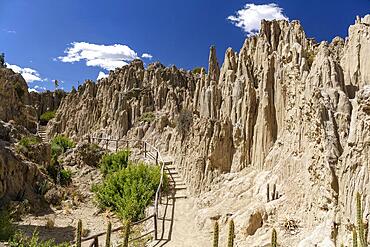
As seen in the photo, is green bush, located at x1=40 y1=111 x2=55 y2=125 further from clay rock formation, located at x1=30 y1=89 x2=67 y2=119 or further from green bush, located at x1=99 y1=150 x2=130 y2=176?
green bush, located at x1=99 y1=150 x2=130 y2=176

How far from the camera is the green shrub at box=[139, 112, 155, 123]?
41344 mm

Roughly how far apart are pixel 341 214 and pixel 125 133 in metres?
35.4

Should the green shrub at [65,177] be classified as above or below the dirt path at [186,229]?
above

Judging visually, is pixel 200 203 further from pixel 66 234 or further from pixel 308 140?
pixel 308 140

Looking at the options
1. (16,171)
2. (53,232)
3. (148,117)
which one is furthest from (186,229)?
(148,117)

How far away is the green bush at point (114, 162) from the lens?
26.9 m

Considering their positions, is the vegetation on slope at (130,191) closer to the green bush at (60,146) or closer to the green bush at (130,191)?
the green bush at (130,191)

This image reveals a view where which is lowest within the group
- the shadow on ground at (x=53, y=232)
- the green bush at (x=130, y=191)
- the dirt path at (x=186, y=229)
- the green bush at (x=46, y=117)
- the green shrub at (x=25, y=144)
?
the shadow on ground at (x=53, y=232)

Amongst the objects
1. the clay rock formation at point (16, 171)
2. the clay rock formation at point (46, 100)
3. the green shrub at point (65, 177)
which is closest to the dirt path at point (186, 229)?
the clay rock formation at point (16, 171)

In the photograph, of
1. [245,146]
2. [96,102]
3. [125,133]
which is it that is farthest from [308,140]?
[96,102]

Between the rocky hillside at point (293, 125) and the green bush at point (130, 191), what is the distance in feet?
7.42

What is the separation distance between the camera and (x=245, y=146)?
61.4ft

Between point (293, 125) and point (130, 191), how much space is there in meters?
9.64

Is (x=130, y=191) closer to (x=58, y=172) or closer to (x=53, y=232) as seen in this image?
(x=53, y=232)
